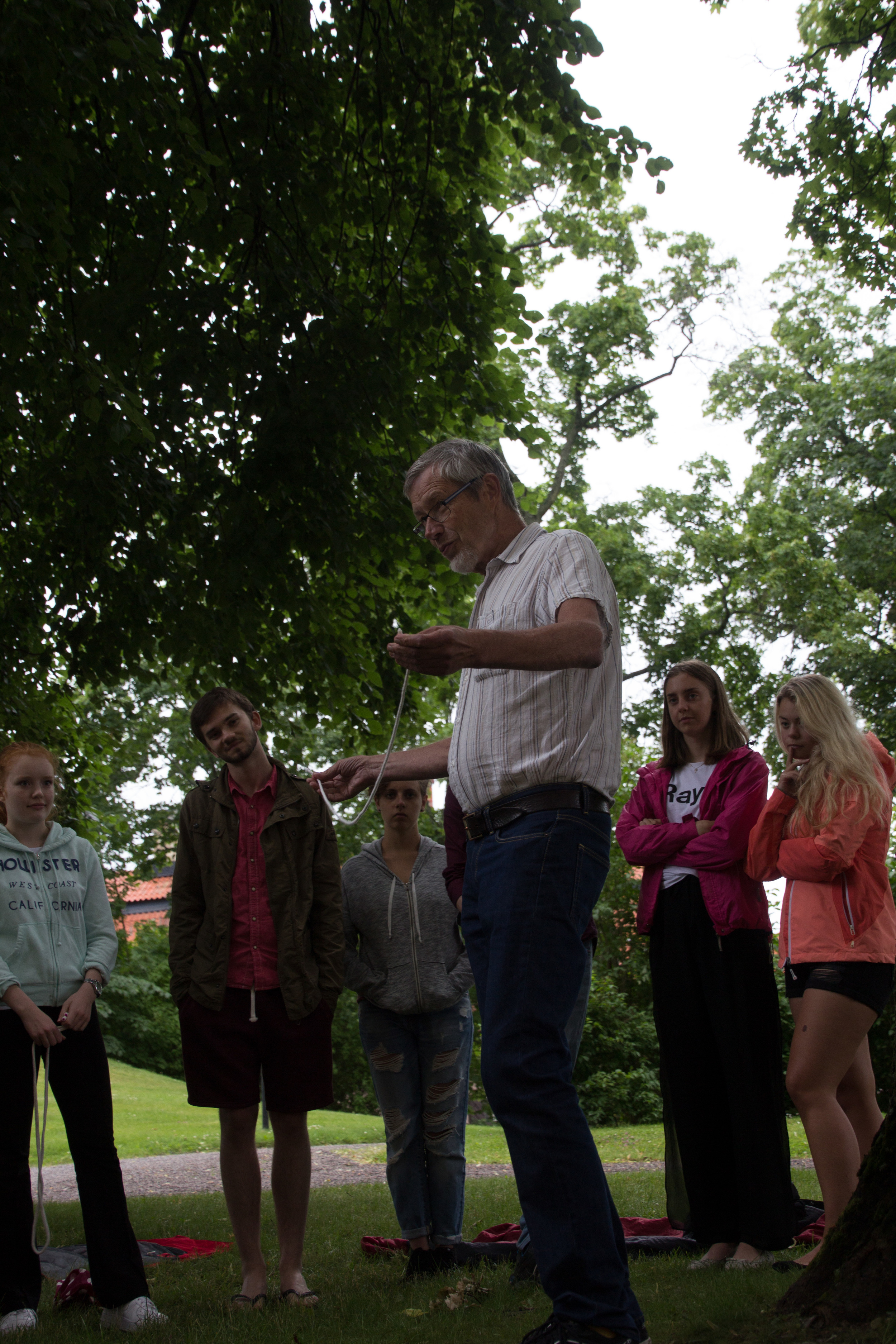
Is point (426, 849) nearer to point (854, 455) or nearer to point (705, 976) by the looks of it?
point (705, 976)

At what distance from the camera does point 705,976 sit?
14.0ft

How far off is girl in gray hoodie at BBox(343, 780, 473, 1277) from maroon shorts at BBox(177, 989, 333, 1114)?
442 mm

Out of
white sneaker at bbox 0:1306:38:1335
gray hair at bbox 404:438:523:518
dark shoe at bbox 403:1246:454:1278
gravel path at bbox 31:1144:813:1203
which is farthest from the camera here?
gravel path at bbox 31:1144:813:1203

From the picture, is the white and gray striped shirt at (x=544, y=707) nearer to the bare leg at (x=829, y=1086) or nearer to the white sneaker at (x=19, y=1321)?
the bare leg at (x=829, y=1086)

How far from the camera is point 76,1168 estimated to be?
395cm

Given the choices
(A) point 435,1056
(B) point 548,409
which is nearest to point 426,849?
(A) point 435,1056

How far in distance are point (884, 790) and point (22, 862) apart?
3.10 m

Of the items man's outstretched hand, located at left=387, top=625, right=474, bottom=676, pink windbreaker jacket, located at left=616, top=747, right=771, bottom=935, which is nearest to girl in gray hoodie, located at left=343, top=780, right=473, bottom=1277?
pink windbreaker jacket, located at left=616, top=747, right=771, bottom=935

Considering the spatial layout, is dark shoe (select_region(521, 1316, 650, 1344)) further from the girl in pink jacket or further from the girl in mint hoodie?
the girl in mint hoodie

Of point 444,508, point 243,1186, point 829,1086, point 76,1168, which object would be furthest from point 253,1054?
point 444,508

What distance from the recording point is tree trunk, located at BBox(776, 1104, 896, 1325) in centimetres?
250

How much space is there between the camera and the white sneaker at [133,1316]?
145 inches

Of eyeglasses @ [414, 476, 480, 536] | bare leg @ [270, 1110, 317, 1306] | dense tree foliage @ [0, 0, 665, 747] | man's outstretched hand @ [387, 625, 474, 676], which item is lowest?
bare leg @ [270, 1110, 317, 1306]

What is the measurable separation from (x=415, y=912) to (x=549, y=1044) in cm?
231
